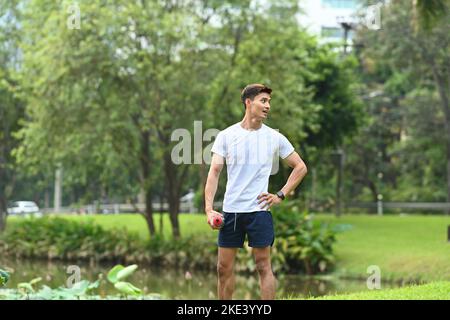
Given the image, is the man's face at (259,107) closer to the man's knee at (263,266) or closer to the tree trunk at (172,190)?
the man's knee at (263,266)

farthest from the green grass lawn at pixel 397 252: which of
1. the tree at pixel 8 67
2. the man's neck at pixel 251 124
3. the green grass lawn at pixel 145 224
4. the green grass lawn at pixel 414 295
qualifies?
the tree at pixel 8 67

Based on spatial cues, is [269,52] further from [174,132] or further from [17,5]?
[17,5]

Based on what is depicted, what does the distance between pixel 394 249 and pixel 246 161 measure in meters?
17.3

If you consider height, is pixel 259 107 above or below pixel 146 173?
above

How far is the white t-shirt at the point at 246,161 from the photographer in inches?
279

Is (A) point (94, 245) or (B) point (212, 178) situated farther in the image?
(A) point (94, 245)

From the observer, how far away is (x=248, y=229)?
7125mm

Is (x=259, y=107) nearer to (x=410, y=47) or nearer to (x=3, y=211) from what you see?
(x=3, y=211)

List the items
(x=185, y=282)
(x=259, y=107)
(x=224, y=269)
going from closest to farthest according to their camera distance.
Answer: (x=259, y=107), (x=224, y=269), (x=185, y=282)

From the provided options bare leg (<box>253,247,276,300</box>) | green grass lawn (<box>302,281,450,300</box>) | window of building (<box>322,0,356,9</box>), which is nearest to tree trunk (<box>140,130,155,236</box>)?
green grass lawn (<box>302,281,450,300</box>)

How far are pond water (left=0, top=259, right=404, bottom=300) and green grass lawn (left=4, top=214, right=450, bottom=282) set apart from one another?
2.71 ft

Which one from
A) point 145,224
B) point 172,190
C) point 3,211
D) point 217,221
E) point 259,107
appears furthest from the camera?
point 3,211

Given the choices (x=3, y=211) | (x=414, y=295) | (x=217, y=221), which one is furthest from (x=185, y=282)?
(x=3, y=211)

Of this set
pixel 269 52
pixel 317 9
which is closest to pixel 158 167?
pixel 269 52
